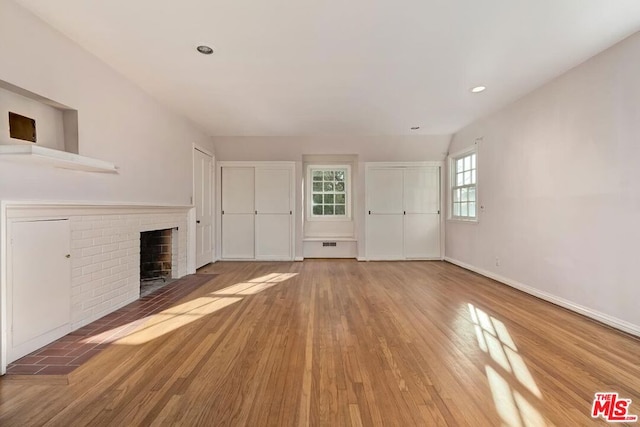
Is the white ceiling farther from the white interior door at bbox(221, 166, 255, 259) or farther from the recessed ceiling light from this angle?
the white interior door at bbox(221, 166, 255, 259)

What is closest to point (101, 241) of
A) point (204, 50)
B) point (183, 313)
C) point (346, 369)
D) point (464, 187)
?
point (183, 313)

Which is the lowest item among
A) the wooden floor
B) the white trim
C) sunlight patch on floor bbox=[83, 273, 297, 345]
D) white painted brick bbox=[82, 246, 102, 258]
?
the wooden floor

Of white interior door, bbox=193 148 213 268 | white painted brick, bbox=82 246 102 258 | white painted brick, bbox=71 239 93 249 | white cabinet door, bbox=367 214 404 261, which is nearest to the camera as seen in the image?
white painted brick, bbox=71 239 93 249

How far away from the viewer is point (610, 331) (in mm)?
2469

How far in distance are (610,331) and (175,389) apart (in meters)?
3.49

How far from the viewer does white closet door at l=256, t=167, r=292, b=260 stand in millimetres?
5965

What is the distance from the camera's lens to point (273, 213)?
6000mm

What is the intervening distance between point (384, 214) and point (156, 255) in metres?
4.30

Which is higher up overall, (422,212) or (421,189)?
(421,189)

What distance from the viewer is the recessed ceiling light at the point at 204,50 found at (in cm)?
254

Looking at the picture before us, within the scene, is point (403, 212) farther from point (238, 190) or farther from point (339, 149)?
point (238, 190)

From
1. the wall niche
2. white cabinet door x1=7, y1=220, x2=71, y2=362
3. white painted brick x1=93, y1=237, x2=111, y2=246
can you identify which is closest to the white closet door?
white painted brick x1=93, y1=237, x2=111, y2=246

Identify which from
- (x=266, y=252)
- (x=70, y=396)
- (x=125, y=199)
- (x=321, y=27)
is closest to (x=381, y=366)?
(x=70, y=396)

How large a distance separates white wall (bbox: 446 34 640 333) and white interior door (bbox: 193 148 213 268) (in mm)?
4869
